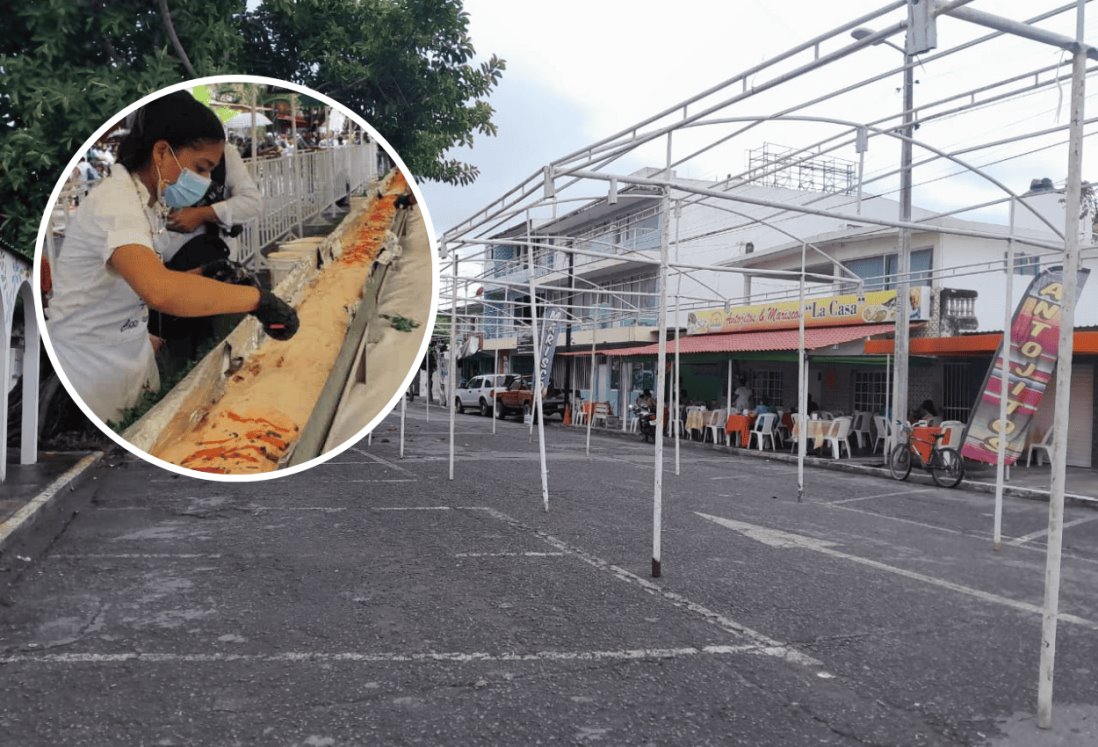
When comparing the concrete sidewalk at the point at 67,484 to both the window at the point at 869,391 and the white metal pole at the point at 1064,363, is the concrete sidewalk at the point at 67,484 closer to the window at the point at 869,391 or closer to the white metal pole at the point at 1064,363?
the window at the point at 869,391

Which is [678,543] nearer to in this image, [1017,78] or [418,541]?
[418,541]

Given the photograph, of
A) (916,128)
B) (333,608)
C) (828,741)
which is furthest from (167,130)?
(916,128)

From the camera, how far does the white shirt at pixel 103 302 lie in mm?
1805

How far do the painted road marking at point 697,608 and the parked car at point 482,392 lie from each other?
78.8 ft

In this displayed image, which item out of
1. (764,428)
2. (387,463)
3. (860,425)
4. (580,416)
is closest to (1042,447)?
(860,425)

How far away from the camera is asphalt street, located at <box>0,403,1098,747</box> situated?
3.69m

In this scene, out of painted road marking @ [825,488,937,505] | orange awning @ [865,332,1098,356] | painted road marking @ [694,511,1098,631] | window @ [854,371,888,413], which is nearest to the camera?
painted road marking @ [694,511,1098,631]

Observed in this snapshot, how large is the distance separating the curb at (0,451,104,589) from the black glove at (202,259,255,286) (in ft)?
16.5

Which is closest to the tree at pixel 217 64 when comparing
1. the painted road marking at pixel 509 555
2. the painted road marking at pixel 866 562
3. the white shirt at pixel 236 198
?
the white shirt at pixel 236 198

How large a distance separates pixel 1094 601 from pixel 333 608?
5.08m

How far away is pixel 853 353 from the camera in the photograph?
670 inches

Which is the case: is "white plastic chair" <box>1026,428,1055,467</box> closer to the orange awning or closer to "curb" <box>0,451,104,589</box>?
the orange awning

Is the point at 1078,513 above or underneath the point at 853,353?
underneath

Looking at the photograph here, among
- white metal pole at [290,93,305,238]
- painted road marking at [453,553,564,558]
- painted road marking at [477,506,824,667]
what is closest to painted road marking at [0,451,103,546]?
painted road marking at [453,553,564,558]
